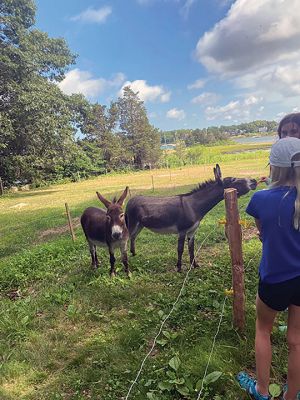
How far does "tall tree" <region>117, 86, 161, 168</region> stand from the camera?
5053 centimetres

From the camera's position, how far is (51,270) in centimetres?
690

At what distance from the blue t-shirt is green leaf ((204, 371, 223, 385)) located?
1.17m

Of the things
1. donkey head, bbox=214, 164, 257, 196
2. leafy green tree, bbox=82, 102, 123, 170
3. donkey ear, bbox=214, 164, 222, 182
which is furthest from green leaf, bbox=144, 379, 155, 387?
leafy green tree, bbox=82, 102, 123, 170

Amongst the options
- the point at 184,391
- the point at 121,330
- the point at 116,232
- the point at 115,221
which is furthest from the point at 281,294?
the point at 115,221

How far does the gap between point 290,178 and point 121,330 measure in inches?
118

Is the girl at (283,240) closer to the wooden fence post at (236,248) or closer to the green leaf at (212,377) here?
the green leaf at (212,377)

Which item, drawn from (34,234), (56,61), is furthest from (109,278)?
(56,61)

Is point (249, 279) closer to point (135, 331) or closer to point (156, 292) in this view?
point (156, 292)

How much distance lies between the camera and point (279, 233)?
7.68 ft

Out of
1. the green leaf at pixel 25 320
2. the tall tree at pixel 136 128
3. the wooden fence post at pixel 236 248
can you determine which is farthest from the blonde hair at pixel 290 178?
the tall tree at pixel 136 128

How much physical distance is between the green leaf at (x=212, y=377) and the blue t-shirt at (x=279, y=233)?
3.85 feet

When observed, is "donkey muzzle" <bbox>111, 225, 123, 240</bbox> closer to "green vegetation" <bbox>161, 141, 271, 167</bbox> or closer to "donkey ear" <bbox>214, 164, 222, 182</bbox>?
"donkey ear" <bbox>214, 164, 222, 182</bbox>

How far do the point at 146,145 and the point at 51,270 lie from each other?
146ft

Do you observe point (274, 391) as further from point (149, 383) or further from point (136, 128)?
point (136, 128)
